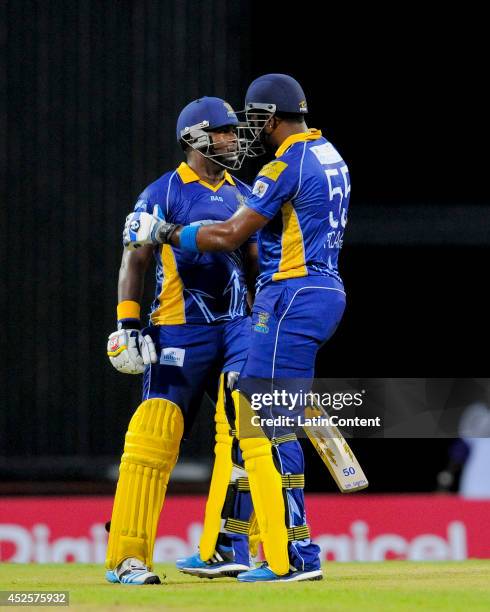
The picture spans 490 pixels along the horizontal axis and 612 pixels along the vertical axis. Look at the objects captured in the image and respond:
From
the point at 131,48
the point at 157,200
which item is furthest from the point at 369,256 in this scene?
Answer: the point at 157,200

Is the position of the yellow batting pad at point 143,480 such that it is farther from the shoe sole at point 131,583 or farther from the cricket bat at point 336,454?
the cricket bat at point 336,454

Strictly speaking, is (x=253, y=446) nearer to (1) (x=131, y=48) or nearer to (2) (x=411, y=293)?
(1) (x=131, y=48)

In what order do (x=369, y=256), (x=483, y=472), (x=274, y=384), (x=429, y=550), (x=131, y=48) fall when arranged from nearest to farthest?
(x=274, y=384) < (x=429, y=550) < (x=131, y=48) < (x=483, y=472) < (x=369, y=256)

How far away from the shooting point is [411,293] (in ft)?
30.7

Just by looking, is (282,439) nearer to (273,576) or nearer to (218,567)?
(273,576)

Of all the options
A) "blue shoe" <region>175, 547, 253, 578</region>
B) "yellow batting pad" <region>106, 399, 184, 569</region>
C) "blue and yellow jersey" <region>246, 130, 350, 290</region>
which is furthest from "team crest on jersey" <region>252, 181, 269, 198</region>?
"blue shoe" <region>175, 547, 253, 578</region>

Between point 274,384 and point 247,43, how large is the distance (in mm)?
4140

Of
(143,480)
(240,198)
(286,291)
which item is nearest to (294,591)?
(143,480)

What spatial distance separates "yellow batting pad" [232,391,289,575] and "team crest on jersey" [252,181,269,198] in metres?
0.76

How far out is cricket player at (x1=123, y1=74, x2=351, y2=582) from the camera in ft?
13.6

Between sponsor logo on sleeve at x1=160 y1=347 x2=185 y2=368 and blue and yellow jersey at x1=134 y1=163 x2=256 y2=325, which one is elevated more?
blue and yellow jersey at x1=134 y1=163 x2=256 y2=325

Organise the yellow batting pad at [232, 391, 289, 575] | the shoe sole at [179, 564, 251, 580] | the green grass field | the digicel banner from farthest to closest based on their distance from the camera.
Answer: the digicel banner < the shoe sole at [179, 564, 251, 580] < the yellow batting pad at [232, 391, 289, 575] < the green grass field

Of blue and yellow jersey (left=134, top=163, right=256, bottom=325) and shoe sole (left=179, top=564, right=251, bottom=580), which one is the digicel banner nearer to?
shoe sole (left=179, top=564, right=251, bottom=580)

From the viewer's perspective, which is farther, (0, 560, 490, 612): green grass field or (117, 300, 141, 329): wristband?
(117, 300, 141, 329): wristband
